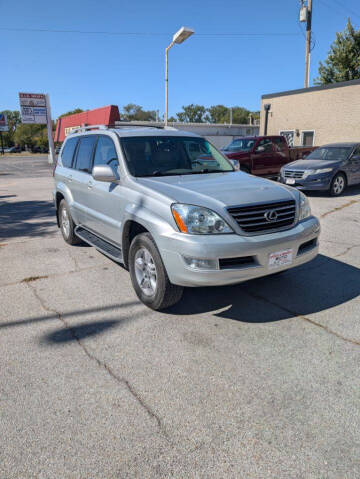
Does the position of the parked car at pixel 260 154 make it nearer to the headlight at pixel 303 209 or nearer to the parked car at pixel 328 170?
the parked car at pixel 328 170

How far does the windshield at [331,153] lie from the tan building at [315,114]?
27.7 ft

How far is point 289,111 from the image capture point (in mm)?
22172

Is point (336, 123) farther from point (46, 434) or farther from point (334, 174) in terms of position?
point (46, 434)

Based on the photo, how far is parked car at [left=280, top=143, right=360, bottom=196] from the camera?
34.5ft

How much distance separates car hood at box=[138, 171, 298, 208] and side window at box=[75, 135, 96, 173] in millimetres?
1586

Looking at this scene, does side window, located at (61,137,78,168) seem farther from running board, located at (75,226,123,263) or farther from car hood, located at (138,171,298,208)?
car hood, located at (138,171,298,208)

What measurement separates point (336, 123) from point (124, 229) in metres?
18.9

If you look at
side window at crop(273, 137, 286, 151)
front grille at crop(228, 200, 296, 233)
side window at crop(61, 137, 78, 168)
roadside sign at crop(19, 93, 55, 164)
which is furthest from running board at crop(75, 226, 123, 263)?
roadside sign at crop(19, 93, 55, 164)

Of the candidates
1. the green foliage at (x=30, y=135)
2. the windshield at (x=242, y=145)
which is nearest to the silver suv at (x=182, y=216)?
the windshield at (x=242, y=145)

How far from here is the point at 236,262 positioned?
3287 mm

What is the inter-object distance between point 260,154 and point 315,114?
9.02 meters

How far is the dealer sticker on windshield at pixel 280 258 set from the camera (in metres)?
3.42

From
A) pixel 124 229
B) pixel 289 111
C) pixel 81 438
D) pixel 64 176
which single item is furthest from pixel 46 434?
pixel 289 111

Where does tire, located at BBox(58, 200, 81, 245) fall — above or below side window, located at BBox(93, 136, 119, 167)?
below
